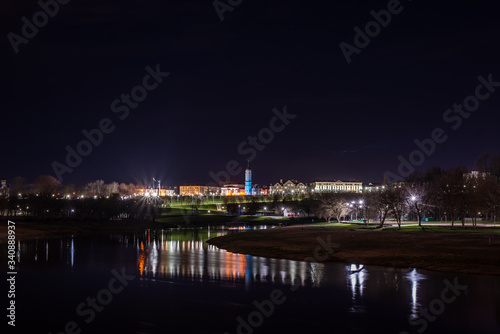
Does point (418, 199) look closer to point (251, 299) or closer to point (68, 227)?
point (251, 299)

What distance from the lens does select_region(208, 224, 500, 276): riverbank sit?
3675 cm

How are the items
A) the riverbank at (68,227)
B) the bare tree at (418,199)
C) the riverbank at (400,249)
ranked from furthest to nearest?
the riverbank at (68,227) < the bare tree at (418,199) < the riverbank at (400,249)

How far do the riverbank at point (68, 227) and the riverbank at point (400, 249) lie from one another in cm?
3901

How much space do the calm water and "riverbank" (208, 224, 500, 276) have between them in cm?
231

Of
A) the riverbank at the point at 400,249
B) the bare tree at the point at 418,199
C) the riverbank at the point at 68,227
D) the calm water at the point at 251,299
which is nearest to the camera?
the calm water at the point at 251,299

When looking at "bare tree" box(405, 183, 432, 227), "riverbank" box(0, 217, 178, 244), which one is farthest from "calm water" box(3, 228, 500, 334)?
"riverbank" box(0, 217, 178, 244)

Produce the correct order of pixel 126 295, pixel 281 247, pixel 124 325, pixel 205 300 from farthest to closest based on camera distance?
1. pixel 281 247
2. pixel 126 295
3. pixel 205 300
4. pixel 124 325

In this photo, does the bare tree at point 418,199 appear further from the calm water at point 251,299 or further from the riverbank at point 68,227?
the riverbank at point 68,227

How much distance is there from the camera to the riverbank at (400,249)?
3675cm

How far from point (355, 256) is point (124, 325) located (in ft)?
84.2

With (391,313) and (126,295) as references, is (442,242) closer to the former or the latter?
(391,313)

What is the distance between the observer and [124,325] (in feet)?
77.3

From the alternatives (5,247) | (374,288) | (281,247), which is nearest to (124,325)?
(374,288)

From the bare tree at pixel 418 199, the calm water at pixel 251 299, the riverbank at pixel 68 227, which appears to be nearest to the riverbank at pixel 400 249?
the calm water at pixel 251 299
